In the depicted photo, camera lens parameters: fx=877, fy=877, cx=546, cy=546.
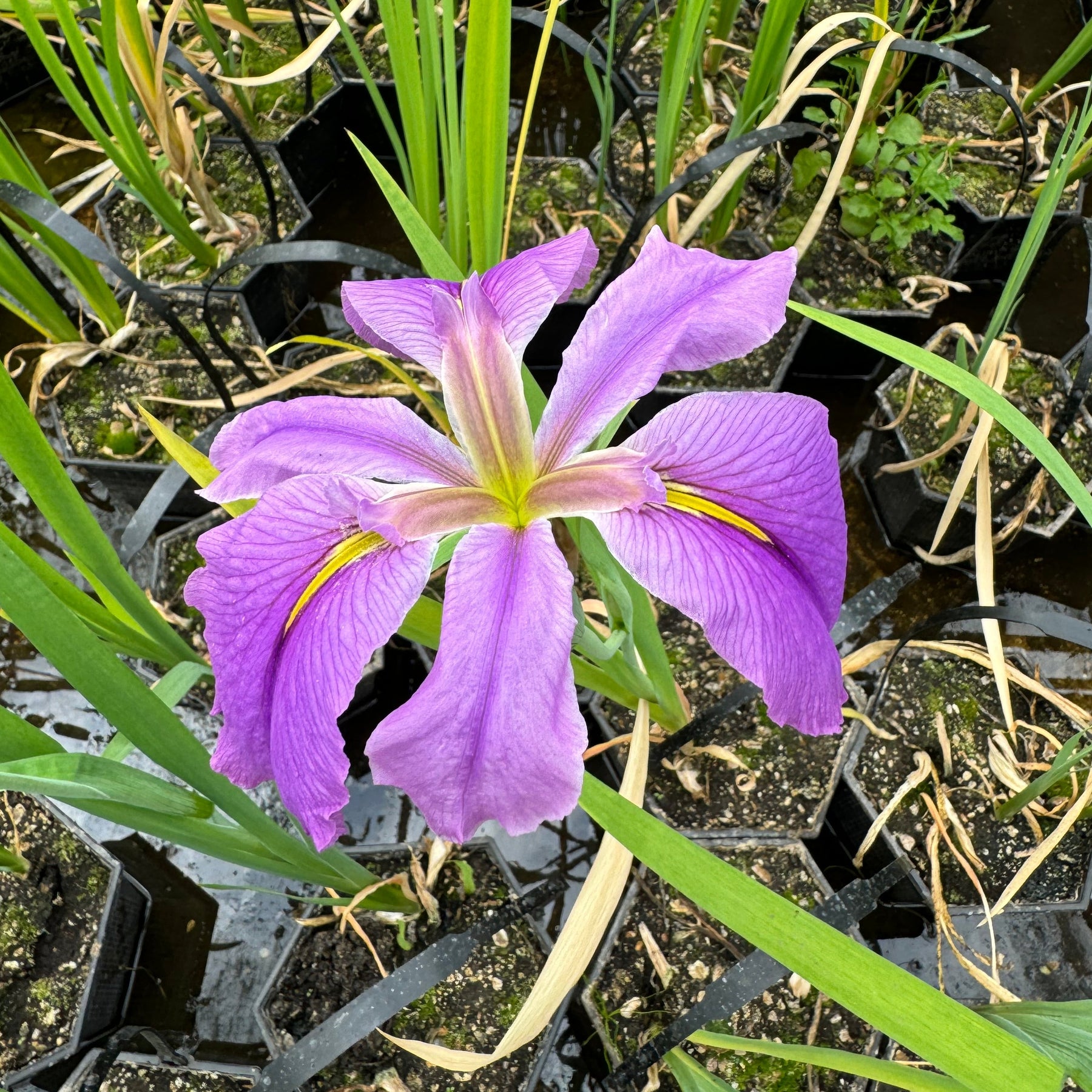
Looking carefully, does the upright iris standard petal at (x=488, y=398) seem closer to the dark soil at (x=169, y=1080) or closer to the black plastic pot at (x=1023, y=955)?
the dark soil at (x=169, y=1080)

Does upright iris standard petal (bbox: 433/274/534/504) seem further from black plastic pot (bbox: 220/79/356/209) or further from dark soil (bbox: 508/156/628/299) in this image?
black plastic pot (bbox: 220/79/356/209)

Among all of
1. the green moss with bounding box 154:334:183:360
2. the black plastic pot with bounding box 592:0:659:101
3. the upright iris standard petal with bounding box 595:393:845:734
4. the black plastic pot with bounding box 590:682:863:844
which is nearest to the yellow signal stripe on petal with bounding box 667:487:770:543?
the upright iris standard petal with bounding box 595:393:845:734

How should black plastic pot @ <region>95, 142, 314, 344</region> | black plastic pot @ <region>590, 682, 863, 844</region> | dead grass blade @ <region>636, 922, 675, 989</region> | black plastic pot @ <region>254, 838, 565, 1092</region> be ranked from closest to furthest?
black plastic pot @ <region>254, 838, 565, 1092</region> → dead grass blade @ <region>636, 922, 675, 989</region> → black plastic pot @ <region>590, 682, 863, 844</region> → black plastic pot @ <region>95, 142, 314, 344</region>

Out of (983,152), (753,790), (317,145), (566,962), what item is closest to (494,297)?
(566,962)

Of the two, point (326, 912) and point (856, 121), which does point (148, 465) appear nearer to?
point (326, 912)

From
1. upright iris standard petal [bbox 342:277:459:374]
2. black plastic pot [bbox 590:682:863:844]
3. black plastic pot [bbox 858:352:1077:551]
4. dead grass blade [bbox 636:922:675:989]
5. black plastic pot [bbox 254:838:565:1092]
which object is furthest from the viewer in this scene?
black plastic pot [bbox 858:352:1077:551]

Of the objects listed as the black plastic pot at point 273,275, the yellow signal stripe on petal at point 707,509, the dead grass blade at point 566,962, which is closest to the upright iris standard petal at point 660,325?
the yellow signal stripe on petal at point 707,509
